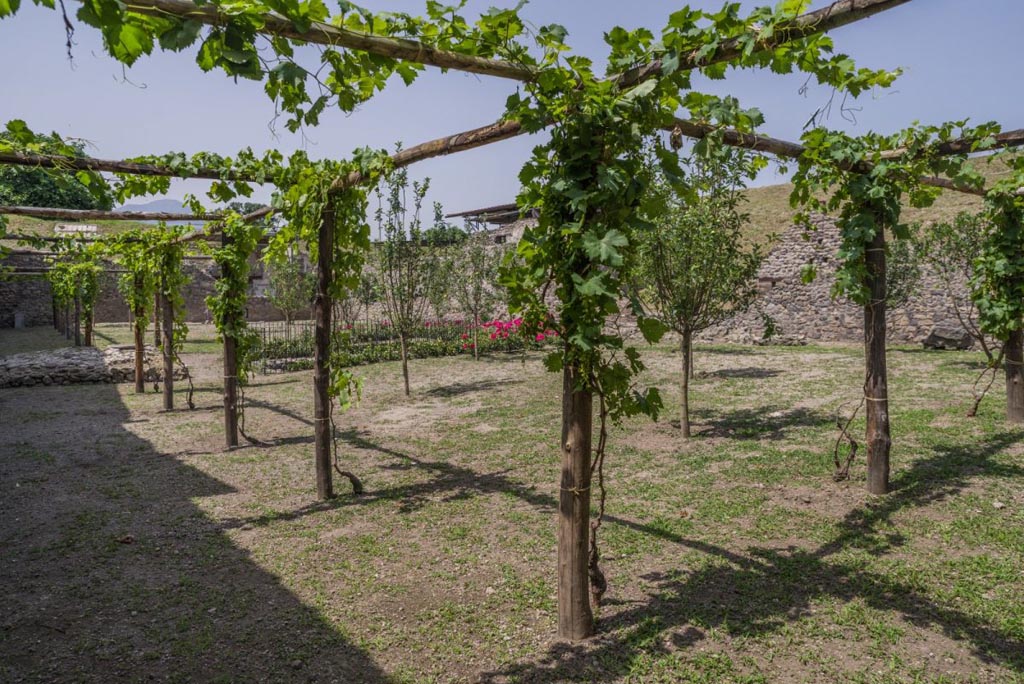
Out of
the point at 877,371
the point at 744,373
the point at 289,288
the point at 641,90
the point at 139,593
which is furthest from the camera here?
the point at 289,288

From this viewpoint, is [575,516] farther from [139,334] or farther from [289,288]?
[289,288]

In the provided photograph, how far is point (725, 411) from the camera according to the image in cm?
880

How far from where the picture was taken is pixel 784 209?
77.3 ft

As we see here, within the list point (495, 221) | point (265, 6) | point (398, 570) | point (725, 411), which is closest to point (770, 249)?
point (725, 411)

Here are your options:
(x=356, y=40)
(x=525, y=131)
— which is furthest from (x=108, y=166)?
(x=525, y=131)

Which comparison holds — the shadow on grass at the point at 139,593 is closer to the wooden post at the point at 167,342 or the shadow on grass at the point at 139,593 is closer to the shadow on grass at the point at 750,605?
the shadow on grass at the point at 750,605

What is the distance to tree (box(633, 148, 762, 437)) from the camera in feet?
22.2

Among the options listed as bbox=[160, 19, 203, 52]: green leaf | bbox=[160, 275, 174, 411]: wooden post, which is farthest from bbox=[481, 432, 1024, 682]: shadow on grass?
bbox=[160, 275, 174, 411]: wooden post

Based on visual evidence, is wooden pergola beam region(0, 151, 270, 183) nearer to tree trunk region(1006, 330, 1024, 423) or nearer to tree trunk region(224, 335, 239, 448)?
tree trunk region(224, 335, 239, 448)

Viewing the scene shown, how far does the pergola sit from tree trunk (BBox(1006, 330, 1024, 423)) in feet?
9.68

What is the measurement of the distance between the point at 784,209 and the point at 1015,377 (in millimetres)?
17745

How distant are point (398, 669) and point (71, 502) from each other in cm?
448

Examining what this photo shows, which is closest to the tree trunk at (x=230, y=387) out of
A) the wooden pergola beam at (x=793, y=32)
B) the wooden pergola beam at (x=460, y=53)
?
the wooden pergola beam at (x=460, y=53)

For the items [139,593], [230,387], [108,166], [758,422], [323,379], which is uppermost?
[108,166]
